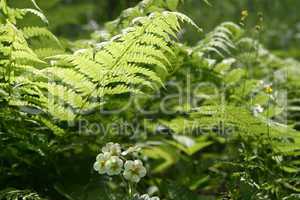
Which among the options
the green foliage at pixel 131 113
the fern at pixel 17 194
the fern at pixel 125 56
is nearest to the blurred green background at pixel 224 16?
the green foliage at pixel 131 113

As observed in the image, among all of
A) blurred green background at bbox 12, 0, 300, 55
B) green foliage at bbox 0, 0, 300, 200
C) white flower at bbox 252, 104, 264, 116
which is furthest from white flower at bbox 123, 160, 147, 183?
blurred green background at bbox 12, 0, 300, 55

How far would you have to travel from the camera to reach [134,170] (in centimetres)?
153

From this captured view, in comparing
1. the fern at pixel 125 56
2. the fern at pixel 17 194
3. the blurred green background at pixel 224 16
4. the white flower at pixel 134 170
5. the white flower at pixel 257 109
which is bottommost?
the fern at pixel 17 194

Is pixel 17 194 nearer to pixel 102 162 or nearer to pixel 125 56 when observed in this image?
pixel 102 162

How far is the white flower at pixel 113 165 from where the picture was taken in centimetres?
152

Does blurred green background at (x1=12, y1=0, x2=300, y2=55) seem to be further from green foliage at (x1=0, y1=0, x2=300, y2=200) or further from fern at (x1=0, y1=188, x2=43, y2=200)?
fern at (x1=0, y1=188, x2=43, y2=200)

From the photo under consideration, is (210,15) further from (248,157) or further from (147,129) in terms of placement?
(248,157)

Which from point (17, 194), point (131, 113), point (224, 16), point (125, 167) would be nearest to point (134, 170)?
point (125, 167)

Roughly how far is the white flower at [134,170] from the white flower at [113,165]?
22mm

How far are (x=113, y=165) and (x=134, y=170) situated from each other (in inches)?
2.6

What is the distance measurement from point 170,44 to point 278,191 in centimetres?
67

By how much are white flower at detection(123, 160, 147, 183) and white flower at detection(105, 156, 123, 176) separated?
22mm

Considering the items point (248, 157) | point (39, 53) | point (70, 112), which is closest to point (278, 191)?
point (248, 157)

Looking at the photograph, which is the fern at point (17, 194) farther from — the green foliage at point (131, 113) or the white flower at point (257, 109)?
the white flower at point (257, 109)
